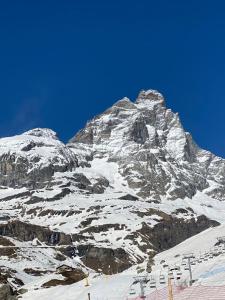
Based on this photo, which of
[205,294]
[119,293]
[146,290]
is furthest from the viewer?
[119,293]

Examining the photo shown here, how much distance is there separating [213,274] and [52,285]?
118 feet

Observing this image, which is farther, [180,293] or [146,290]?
[146,290]

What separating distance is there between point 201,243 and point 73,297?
49782mm

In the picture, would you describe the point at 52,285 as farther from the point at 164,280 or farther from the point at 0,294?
the point at 164,280

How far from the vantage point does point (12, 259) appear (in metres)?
166

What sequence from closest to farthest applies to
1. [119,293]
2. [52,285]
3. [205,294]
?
[205,294] < [119,293] < [52,285]

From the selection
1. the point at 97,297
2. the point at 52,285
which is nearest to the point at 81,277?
the point at 52,285

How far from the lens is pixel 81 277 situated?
79.6m

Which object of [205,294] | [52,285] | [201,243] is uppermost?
[201,243]

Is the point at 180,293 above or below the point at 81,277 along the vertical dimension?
below

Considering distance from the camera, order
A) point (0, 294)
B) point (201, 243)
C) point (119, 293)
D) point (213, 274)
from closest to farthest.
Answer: point (213, 274)
point (119, 293)
point (0, 294)
point (201, 243)

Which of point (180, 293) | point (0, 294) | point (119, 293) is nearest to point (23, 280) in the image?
point (0, 294)

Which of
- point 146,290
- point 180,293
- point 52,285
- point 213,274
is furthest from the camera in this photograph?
point 52,285

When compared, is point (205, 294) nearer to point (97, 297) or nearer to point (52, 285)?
point (97, 297)
